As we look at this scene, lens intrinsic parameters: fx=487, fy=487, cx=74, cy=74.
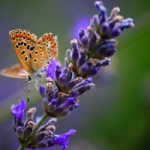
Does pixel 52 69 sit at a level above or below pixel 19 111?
above

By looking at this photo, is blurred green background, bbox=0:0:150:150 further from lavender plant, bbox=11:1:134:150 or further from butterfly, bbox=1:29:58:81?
lavender plant, bbox=11:1:134:150

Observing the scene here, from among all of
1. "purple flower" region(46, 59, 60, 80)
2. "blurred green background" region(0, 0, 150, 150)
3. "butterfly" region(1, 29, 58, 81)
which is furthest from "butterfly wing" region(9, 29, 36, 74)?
"blurred green background" region(0, 0, 150, 150)

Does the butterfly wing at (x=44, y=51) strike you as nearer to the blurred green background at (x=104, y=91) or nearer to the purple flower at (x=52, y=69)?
the purple flower at (x=52, y=69)

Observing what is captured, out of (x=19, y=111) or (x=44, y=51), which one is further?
(x=44, y=51)

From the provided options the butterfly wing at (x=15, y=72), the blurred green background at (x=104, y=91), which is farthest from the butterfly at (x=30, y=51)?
the blurred green background at (x=104, y=91)

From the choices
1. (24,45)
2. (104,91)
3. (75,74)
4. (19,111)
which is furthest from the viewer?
(104,91)

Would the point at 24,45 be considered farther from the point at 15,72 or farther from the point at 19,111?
the point at 19,111

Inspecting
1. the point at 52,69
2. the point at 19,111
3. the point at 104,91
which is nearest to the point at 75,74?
the point at 52,69

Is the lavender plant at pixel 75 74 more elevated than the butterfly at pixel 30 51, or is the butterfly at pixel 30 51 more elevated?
the butterfly at pixel 30 51

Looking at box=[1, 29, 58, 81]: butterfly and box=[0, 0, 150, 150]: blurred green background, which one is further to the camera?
box=[0, 0, 150, 150]: blurred green background
